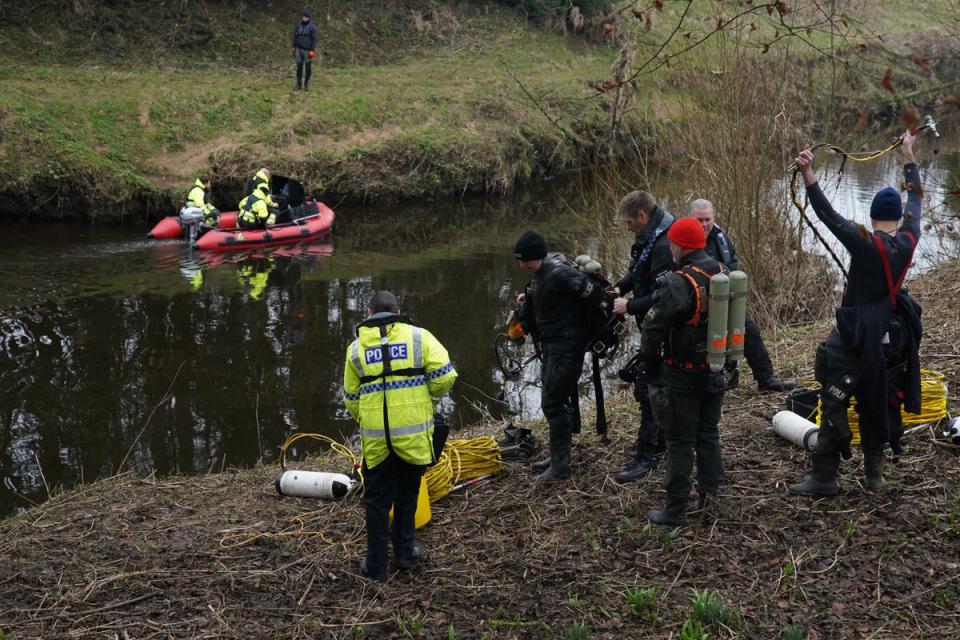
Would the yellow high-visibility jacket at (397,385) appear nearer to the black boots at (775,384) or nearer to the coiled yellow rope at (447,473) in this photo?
the coiled yellow rope at (447,473)

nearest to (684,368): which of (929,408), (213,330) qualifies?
(929,408)

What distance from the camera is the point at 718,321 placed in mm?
4789

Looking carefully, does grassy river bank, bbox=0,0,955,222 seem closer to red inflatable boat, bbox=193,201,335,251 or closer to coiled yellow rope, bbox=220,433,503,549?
red inflatable boat, bbox=193,201,335,251

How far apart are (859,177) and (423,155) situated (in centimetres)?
1013

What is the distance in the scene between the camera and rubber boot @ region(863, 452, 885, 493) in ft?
17.3

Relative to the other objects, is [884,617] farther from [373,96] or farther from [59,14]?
[59,14]

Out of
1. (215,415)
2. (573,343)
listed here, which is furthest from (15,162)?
(573,343)

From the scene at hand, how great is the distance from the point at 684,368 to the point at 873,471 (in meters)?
1.40

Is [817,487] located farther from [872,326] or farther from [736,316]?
[736,316]

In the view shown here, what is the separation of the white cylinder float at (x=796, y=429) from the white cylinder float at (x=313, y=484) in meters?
3.03

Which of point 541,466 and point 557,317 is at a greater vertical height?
point 557,317

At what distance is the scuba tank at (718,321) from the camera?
4.73m

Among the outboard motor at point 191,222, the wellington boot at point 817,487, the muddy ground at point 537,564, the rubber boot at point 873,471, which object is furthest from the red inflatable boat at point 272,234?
the rubber boot at point 873,471

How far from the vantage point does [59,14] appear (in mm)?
24797
